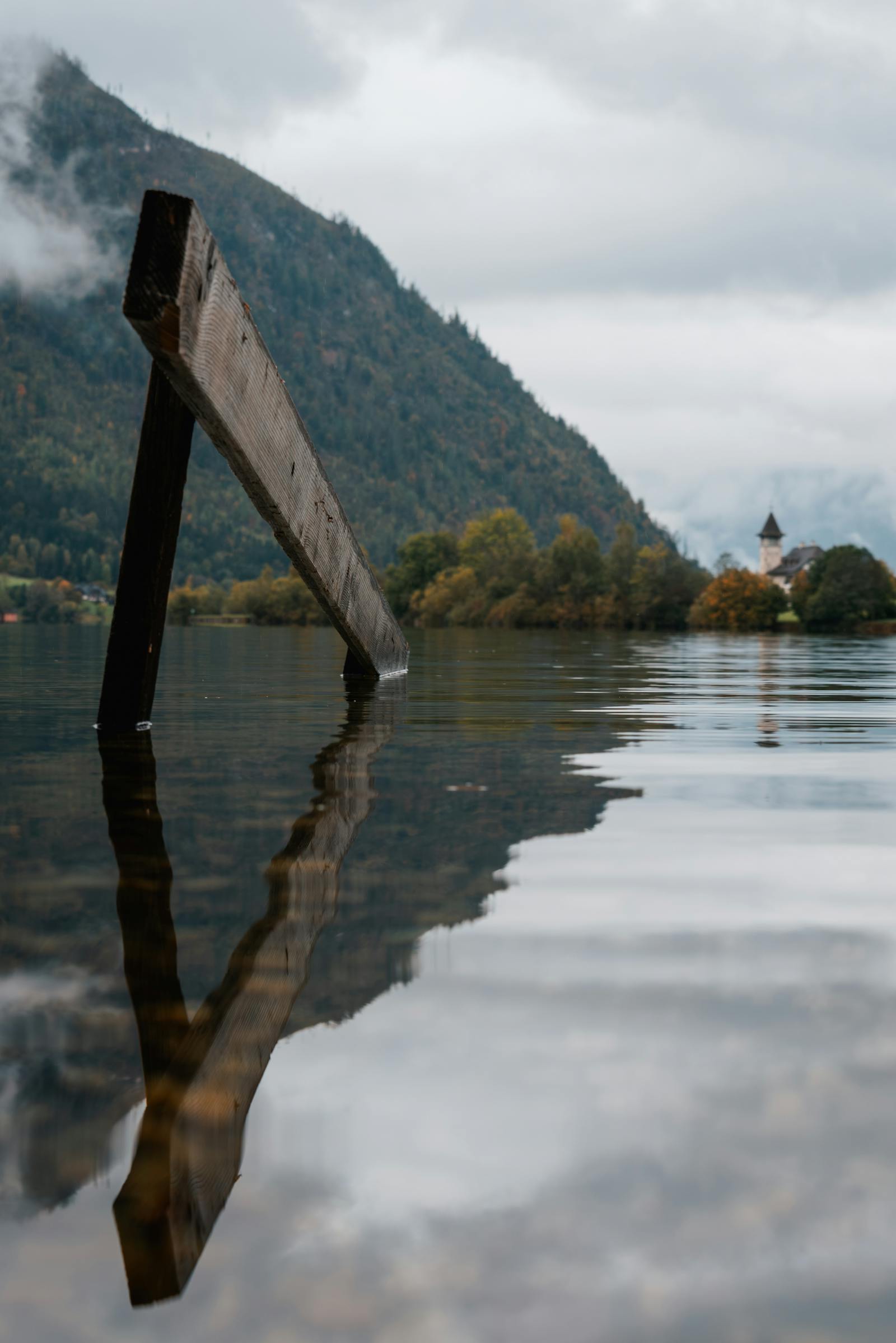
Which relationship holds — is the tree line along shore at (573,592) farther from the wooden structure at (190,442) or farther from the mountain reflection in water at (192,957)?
the mountain reflection in water at (192,957)

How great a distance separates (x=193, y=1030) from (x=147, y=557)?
20.0ft

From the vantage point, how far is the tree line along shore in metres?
104

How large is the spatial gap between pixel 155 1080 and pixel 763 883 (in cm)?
228

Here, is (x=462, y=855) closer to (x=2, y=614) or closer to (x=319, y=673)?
(x=319, y=673)

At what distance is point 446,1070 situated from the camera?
217 centimetres

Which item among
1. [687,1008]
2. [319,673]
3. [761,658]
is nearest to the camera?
[687,1008]

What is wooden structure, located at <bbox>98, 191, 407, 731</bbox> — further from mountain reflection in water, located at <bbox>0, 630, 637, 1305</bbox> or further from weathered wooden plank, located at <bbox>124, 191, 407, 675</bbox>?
mountain reflection in water, located at <bbox>0, 630, 637, 1305</bbox>

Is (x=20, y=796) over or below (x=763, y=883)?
below

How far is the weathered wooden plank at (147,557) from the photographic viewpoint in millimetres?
7738

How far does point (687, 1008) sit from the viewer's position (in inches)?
101

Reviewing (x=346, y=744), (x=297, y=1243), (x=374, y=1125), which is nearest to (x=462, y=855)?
(x=374, y=1125)

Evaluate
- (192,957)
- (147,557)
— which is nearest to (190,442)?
(147,557)

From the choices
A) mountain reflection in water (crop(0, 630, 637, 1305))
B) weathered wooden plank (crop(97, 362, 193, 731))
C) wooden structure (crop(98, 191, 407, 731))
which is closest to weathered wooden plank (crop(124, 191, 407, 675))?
wooden structure (crop(98, 191, 407, 731))

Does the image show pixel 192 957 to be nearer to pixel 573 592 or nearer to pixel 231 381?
pixel 231 381
